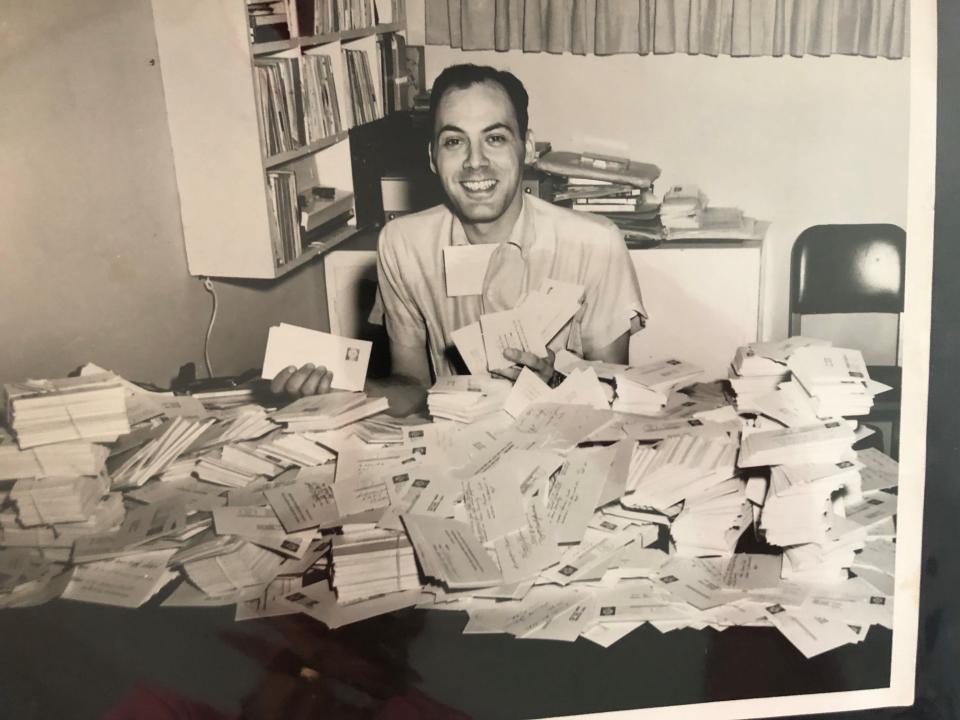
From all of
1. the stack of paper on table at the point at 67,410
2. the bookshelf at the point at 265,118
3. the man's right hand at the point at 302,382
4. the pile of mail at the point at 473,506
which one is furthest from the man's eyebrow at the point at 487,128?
the stack of paper on table at the point at 67,410

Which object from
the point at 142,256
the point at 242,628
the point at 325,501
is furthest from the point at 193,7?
the point at 242,628

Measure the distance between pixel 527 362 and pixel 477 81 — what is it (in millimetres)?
477

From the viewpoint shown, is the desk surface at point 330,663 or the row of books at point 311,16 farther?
the desk surface at point 330,663

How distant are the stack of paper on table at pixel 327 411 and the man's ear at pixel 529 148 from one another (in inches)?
18.9

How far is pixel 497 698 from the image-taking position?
57.9 inches

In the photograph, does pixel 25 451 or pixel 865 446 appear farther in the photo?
pixel 865 446

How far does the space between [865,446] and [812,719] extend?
535mm

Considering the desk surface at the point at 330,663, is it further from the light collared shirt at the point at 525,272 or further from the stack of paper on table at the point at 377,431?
the light collared shirt at the point at 525,272

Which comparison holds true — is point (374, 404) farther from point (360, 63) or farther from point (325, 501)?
point (360, 63)

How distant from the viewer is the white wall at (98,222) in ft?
4.12

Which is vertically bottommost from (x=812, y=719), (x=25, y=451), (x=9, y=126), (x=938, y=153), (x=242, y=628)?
(x=812, y=719)

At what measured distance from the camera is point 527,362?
1434mm

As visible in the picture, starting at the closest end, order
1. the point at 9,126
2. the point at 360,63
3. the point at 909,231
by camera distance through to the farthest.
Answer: the point at 9,126
the point at 360,63
the point at 909,231

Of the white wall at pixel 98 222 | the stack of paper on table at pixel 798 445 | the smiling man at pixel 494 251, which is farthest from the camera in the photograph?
the stack of paper on table at pixel 798 445
